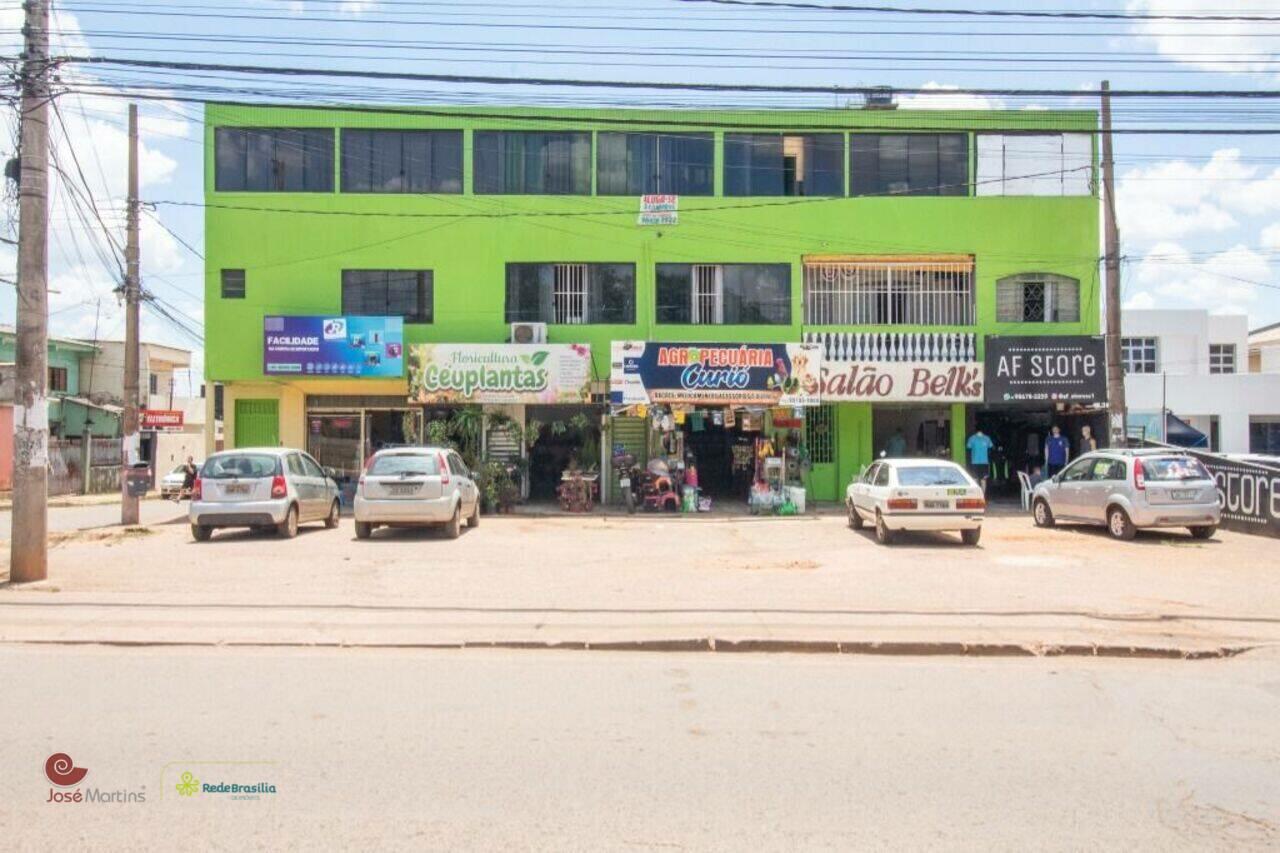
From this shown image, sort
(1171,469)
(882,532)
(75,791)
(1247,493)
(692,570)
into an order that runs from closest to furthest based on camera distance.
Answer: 1. (75,791)
2. (692,570)
3. (882,532)
4. (1171,469)
5. (1247,493)

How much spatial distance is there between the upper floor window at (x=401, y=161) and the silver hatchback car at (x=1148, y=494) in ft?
52.1

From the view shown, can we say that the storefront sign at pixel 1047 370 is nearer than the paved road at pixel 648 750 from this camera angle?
No

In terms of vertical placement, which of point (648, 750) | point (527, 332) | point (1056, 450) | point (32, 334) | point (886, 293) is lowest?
point (648, 750)

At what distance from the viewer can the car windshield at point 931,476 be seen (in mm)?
15172

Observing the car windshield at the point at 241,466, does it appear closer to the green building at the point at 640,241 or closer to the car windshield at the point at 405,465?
the car windshield at the point at 405,465

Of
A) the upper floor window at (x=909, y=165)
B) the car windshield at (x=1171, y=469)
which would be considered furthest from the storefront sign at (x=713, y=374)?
the car windshield at (x=1171, y=469)

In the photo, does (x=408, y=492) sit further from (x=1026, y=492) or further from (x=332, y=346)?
(x=1026, y=492)

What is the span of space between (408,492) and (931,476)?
8.64 m

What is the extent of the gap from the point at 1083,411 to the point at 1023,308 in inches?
116

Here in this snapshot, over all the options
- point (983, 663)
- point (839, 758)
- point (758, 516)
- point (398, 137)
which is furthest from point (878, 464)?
point (398, 137)

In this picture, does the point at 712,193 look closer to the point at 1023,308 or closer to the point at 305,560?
the point at 1023,308

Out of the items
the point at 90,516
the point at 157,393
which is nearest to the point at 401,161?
the point at 90,516

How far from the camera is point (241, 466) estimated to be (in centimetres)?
1614

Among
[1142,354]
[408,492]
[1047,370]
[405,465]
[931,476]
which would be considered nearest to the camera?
[931,476]
